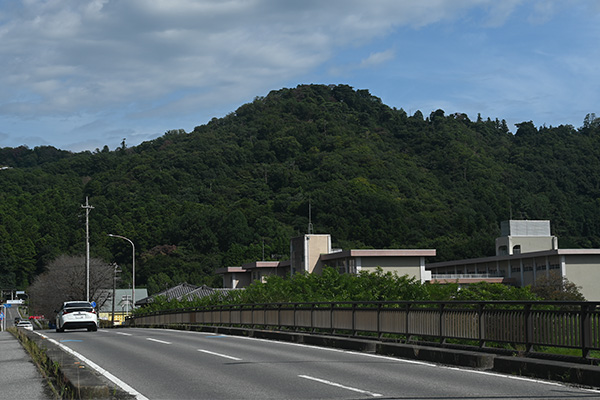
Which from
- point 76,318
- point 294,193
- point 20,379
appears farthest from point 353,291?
point 294,193

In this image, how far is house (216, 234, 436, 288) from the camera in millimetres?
68500

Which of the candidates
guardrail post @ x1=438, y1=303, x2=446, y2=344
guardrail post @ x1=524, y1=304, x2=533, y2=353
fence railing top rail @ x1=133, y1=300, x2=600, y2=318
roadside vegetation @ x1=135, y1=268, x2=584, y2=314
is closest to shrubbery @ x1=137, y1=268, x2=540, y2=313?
roadside vegetation @ x1=135, y1=268, x2=584, y2=314

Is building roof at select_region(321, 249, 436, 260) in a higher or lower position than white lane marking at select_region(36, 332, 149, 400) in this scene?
higher

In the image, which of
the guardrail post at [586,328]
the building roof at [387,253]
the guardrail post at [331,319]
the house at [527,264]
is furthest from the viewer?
the house at [527,264]

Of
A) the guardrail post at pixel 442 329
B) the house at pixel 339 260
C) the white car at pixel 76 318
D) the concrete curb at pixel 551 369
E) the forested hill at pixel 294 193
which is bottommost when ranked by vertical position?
the white car at pixel 76 318

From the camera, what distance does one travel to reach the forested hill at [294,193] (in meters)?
120

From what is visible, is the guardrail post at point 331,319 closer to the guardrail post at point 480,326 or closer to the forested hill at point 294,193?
the guardrail post at point 480,326

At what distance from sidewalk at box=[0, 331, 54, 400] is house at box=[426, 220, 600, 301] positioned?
178ft

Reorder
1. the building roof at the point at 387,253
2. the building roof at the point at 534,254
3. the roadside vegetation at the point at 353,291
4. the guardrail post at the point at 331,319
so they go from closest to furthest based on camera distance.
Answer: the guardrail post at the point at 331,319
the roadside vegetation at the point at 353,291
the building roof at the point at 387,253
the building roof at the point at 534,254

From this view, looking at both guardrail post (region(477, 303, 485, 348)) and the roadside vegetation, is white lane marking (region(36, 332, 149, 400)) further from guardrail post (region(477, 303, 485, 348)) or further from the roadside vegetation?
the roadside vegetation

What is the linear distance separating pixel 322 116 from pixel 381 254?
10926 centimetres

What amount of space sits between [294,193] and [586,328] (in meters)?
130

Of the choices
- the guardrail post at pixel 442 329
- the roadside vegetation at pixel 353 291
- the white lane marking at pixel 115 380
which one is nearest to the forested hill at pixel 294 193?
the roadside vegetation at pixel 353 291

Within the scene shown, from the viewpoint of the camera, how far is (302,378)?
12586mm
